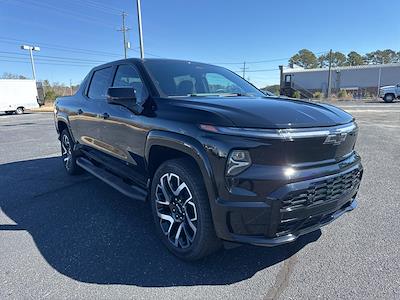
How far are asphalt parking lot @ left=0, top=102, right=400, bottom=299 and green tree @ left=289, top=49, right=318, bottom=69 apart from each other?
301 ft

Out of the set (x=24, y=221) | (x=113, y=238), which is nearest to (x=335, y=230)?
(x=113, y=238)

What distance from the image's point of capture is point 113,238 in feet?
10.5

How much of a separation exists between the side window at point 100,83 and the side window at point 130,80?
261mm

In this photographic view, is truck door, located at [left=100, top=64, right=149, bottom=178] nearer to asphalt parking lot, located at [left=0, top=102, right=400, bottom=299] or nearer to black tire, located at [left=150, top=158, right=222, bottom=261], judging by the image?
black tire, located at [left=150, top=158, right=222, bottom=261]

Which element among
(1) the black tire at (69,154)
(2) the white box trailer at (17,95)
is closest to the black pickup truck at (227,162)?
(1) the black tire at (69,154)

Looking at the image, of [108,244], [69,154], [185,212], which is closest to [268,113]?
[185,212]

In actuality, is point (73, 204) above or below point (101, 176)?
below

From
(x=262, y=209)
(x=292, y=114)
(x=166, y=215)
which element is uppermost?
(x=292, y=114)

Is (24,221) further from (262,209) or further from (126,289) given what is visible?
(262,209)

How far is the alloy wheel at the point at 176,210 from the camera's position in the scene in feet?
8.72

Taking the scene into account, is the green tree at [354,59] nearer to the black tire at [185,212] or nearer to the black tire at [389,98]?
the black tire at [389,98]

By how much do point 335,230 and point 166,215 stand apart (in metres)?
1.80

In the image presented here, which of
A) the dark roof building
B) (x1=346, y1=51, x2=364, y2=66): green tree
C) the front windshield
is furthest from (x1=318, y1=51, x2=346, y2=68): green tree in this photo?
the front windshield

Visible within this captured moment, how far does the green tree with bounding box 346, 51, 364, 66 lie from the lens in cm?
8525
